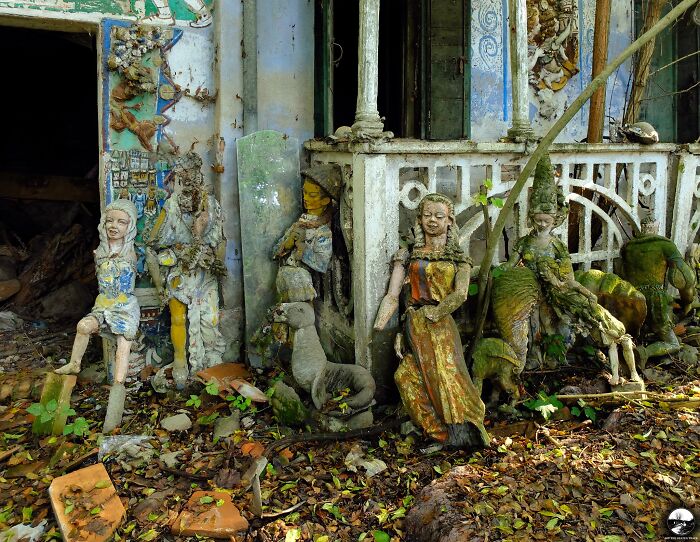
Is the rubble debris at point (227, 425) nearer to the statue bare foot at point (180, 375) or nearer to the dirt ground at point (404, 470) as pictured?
the dirt ground at point (404, 470)

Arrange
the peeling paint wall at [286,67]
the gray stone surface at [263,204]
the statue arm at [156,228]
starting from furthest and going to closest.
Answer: the peeling paint wall at [286,67] < the gray stone surface at [263,204] < the statue arm at [156,228]

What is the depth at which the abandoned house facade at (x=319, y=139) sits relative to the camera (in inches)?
221

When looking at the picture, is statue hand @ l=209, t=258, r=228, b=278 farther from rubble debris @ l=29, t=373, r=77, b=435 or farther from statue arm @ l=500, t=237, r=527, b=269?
statue arm @ l=500, t=237, r=527, b=269

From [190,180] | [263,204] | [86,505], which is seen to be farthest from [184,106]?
[86,505]

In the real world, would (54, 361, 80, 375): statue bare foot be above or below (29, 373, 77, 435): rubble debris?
above

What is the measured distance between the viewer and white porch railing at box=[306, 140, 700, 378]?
214 inches

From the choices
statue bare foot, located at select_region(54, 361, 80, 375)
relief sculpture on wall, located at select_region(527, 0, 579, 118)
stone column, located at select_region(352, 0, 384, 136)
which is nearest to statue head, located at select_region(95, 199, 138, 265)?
statue bare foot, located at select_region(54, 361, 80, 375)

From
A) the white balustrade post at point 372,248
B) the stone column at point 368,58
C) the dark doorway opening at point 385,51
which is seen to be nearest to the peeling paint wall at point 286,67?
the dark doorway opening at point 385,51

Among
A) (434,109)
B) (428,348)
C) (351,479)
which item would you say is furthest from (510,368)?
(434,109)

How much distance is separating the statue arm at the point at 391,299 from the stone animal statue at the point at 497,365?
0.80 meters

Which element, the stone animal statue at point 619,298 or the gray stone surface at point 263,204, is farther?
the gray stone surface at point 263,204

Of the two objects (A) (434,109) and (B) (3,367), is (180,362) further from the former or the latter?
(A) (434,109)

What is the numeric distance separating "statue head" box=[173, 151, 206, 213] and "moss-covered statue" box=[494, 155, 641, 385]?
3038 millimetres

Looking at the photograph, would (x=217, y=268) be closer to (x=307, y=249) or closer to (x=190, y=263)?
(x=190, y=263)
